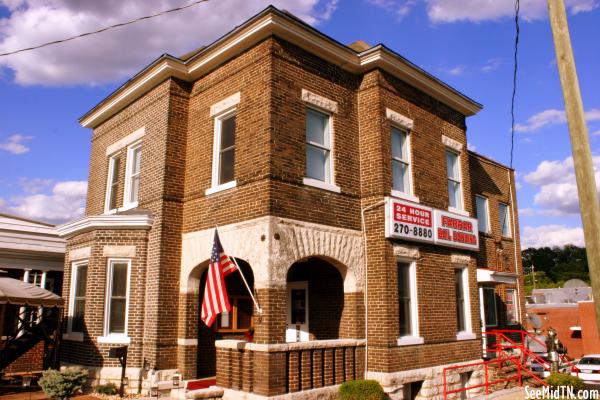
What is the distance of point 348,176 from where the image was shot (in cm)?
1269

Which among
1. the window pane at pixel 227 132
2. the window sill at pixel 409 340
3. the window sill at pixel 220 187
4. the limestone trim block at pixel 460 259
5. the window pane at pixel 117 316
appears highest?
the window pane at pixel 227 132

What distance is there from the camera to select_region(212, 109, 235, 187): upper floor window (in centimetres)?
1236

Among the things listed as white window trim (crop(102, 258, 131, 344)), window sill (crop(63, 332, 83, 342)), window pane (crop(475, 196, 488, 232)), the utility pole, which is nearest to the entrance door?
white window trim (crop(102, 258, 131, 344))

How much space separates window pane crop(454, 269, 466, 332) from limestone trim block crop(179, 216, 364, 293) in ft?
12.3

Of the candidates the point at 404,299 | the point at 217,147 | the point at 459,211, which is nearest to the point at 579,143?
the point at 404,299

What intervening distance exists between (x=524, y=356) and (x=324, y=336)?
7.64m

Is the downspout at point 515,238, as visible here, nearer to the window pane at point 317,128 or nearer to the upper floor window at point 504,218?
the upper floor window at point 504,218

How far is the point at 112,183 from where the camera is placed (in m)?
15.9

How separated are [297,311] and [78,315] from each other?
5.74 m

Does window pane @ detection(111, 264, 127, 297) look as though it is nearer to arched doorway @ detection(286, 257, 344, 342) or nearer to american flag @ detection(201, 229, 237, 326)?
american flag @ detection(201, 229, 237, 326)

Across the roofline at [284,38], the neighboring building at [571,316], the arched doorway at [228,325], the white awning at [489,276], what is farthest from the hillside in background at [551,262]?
the arched doorway at [228,325]

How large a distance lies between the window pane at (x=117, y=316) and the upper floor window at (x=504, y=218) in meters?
14.6

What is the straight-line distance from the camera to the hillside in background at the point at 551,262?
91.0 metres

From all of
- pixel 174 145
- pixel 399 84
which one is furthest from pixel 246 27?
pixel 399 84
